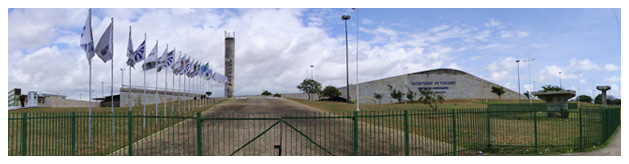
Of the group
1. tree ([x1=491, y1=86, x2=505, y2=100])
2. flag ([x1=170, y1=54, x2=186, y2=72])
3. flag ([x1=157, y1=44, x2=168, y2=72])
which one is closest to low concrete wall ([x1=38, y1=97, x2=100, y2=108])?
flag ([x1=170, y1=54, x2=186, y2=72])

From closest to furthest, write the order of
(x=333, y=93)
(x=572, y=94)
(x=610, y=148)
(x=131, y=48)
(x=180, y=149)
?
1. (x=180, y=149)
2. (x=610, y=148)
3. (x=131, y=48)
4. (x=572, y=94)
5. (x=333, y=93)

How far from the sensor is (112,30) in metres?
15.0

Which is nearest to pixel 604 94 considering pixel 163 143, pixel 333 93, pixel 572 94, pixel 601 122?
pixel 572 94

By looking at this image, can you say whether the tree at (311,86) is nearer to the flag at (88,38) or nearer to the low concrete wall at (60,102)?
the low concrete wall at (60,102)

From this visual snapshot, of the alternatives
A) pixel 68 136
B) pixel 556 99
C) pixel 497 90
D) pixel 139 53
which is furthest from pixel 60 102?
pixel 497 90

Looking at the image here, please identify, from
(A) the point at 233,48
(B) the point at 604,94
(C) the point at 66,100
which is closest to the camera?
(B) the point at 604,94

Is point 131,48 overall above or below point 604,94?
above

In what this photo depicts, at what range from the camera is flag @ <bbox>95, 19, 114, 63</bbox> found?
14.8 metres

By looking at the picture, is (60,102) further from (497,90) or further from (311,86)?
(497,90)

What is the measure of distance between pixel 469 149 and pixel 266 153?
592 centimetres

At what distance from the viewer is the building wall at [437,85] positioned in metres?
89.9

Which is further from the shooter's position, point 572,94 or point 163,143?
point 572,94

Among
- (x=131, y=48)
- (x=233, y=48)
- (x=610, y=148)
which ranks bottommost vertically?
(x=610, y=148)

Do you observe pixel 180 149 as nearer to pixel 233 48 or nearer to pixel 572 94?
pixel 572 94
